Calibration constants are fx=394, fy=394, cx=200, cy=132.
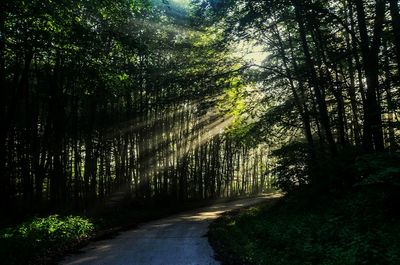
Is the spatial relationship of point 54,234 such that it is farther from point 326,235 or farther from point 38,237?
point 326,235

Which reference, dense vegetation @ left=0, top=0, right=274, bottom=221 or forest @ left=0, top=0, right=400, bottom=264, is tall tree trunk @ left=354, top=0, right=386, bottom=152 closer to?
forest @ left=0, top=0, right=400, bottom=264

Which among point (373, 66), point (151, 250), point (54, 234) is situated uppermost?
point (373, 66)

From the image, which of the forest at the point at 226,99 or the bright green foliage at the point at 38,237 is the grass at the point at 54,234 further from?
the forest at the point at 226,99

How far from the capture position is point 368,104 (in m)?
11.5

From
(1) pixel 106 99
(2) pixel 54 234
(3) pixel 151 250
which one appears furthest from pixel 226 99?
(2) pixel 54 234

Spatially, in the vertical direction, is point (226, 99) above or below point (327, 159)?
above

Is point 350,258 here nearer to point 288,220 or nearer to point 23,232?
point 288,220

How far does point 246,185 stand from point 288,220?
1635 inches

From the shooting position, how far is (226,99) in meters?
17.0

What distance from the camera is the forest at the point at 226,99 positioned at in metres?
10.0

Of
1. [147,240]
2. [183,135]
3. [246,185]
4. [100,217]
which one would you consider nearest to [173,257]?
[147,240]

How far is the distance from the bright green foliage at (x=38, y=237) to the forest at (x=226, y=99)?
0.40 meters

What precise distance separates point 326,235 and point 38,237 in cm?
744

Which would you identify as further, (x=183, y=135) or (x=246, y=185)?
(x=246, y=185)
